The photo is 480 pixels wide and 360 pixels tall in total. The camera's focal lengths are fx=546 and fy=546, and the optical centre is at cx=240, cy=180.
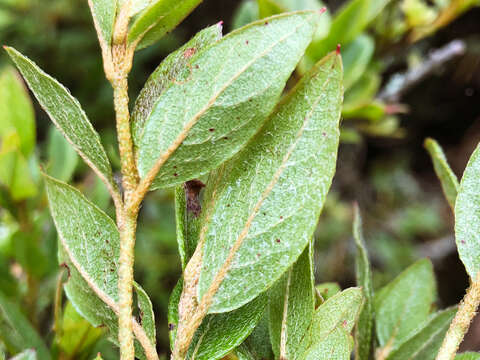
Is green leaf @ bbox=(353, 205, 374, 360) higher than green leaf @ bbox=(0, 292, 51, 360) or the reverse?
Answer: the reverse

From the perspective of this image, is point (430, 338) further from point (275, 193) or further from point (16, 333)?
point (16, 333)

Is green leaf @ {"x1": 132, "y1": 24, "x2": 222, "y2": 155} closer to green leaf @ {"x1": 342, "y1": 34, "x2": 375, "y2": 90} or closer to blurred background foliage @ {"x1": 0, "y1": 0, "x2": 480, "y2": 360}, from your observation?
→ blurred background foliage @ {"x1": 0, "y1": 0, "x2": 480, "y2": 360}

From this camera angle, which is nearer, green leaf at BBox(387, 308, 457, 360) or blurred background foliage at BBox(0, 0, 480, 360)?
green leaf at BBox(387, 308, 457, 360)

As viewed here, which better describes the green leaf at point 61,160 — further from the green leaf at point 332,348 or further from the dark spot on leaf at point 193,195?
the green leaf at point 332,348

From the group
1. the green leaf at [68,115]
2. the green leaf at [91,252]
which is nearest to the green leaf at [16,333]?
the green leaf at [91,252]

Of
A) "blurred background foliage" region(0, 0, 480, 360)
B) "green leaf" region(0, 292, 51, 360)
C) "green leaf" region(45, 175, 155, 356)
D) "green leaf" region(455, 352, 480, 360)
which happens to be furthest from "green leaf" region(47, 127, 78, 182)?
"green leaf" region(455, 352, 480, 360)

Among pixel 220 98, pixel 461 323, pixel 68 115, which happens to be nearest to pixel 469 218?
pixel 461 323
